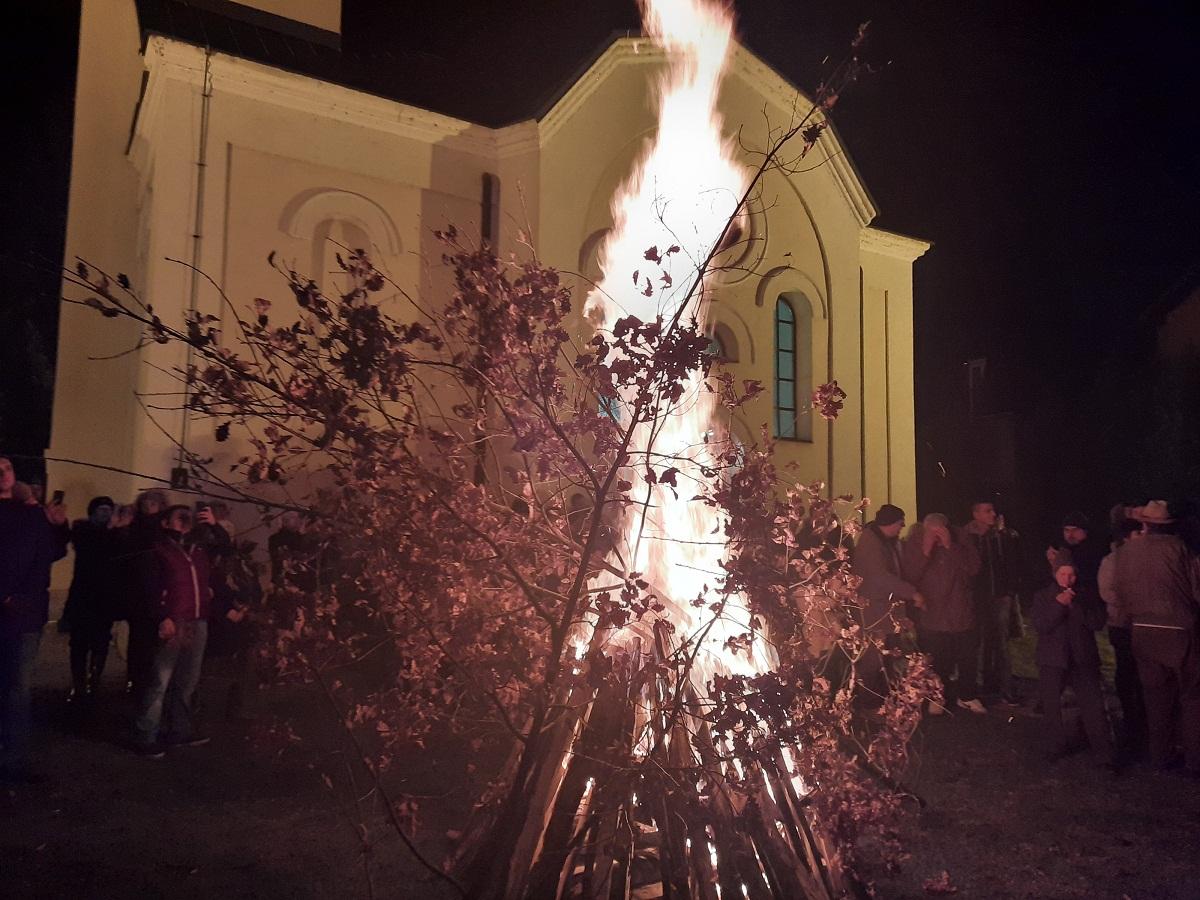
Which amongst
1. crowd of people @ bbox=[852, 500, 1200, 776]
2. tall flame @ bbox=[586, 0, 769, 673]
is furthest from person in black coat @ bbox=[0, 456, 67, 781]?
tall flame @ bbox=[586, 0, 769, 673]

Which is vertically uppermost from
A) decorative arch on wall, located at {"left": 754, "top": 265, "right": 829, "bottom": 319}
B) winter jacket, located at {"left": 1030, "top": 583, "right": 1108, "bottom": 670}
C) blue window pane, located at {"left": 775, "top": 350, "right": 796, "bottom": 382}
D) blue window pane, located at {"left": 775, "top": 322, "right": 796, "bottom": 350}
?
decorative arch on wall, located at {"left": 754, "top": 265, "right": 829, "bottom": 319}

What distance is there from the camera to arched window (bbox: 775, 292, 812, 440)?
16.3m

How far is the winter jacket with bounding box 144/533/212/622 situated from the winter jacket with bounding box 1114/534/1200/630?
6.84 metres

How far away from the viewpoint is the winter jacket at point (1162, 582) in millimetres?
6629

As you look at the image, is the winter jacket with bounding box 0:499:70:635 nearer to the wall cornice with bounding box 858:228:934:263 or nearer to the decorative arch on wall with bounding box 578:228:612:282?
the decorative arch on wall with bounding box 578:228:612:282

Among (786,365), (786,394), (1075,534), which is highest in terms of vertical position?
(786,365)

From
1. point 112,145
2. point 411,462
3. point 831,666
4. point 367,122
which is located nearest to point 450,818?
point 411,462

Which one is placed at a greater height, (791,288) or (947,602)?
(791,288)

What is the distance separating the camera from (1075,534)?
802 centimetres

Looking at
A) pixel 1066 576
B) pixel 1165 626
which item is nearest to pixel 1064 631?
pixel 1066 576

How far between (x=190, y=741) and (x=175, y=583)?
133cm

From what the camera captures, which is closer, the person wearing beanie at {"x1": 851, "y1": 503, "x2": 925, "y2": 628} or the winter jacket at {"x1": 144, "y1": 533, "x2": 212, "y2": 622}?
the winter jacket at {"x1": 144, "y1": 533, "x2": 212, "y2": 622}

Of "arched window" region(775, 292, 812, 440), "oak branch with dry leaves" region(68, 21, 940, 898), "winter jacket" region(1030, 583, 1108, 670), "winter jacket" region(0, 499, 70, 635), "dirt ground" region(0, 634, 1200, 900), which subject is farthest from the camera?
"arched window" region(775, 292, 812, 440)

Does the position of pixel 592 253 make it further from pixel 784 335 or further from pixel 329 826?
pixel 329 826
